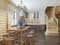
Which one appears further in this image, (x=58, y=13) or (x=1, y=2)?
(x=58, y=13)

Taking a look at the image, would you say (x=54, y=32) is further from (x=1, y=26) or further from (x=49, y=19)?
(x=1, y=26)

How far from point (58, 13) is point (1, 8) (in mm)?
6818

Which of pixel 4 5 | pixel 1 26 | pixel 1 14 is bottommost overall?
pixel 1 26

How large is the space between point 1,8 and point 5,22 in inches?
44.3

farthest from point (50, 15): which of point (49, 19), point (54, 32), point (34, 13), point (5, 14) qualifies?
point (34, 13)

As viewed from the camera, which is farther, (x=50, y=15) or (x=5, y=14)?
(x=50, y=15)

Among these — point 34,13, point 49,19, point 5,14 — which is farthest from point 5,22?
point 34,13

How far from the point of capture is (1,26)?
7238mm

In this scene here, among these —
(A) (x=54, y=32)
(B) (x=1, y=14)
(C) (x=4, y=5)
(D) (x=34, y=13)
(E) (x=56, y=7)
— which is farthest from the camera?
(D) (x=34, y=13)

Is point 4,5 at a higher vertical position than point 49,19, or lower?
higher

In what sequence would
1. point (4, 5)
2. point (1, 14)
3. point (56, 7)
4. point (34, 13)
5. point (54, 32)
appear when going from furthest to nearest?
point (34, 13)
point (56, 7)
point (54, 32)
point (4, 5)
point (1, 14)

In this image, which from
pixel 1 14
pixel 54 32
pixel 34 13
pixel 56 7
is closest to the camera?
pixel 1 14

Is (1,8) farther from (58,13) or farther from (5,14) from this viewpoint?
(58,13)

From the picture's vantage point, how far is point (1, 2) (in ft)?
23.6
